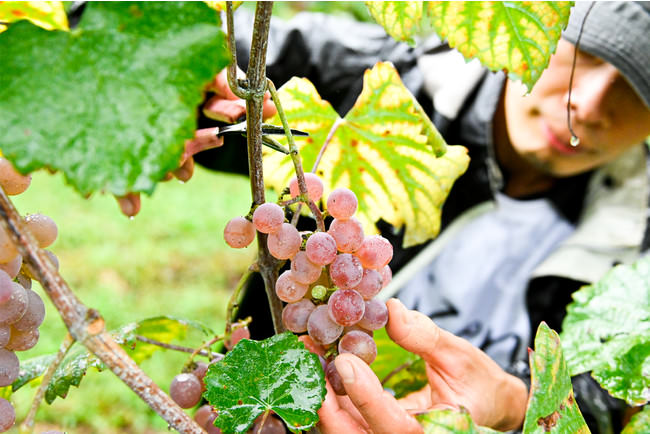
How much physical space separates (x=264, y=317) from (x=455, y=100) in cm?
59

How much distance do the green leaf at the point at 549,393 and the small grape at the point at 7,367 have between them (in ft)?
1.01

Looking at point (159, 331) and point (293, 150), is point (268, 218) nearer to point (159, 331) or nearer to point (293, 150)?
point (293, 150)

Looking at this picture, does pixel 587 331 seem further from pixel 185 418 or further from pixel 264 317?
pixel 264 317

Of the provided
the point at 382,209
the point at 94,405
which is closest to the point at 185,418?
the point at 382,209

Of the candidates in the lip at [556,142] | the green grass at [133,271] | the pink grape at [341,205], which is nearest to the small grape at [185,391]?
the pink grape at [341,205]

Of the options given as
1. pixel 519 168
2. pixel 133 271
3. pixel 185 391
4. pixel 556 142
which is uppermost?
pixel 185 391

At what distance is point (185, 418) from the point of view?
0.29 metres

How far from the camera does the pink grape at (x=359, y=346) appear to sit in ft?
1.33

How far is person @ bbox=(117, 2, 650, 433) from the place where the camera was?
1.00 m

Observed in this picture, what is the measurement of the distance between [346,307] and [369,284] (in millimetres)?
34

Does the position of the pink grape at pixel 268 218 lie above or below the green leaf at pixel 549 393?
above

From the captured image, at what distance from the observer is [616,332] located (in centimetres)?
51

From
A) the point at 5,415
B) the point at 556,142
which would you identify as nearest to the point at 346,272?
the point at 5,415

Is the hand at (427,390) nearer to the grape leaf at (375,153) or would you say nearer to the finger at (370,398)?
the finger at (370,398)
